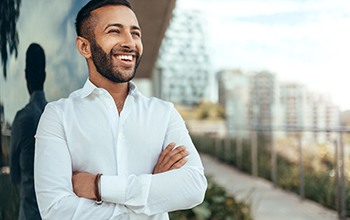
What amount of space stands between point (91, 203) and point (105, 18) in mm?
414

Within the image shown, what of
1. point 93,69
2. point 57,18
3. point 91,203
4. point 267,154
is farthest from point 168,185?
point 267,154

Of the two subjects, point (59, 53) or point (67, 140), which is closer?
point (67, 140)

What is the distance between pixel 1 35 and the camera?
160 cm

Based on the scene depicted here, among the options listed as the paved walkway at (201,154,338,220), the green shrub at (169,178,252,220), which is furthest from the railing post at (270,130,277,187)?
the green shrub at (169,178,252,220)

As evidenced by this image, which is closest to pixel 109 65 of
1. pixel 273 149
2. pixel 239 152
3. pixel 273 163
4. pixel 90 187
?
pixel 90 187

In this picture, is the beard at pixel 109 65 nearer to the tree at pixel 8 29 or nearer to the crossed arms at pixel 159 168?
the crossed arms at pixel 159 168

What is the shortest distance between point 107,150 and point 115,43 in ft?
0.80

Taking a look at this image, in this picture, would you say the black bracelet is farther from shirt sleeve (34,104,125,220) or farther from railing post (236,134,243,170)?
railing post (236,134,243,170)

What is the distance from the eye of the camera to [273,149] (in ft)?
30.5

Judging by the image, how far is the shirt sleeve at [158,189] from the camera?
4.18 ft

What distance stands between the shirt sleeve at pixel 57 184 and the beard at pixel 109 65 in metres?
0.16

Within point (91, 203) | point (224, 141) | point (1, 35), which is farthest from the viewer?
point (224, 141)

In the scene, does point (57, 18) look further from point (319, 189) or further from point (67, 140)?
point (319, 189)

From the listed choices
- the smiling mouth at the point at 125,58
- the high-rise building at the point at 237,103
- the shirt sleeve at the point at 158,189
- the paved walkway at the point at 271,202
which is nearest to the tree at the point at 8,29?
the smiling mouth at the point at 125,58
